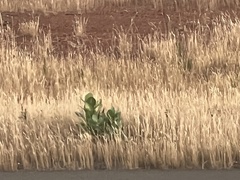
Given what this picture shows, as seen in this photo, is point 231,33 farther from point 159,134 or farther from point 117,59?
point 159,134

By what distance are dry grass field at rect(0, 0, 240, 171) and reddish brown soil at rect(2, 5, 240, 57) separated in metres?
0.03

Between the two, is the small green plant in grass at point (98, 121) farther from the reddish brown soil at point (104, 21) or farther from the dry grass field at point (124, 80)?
the reddish brown soil at point (104, 21)

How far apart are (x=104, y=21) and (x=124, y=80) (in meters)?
4.95

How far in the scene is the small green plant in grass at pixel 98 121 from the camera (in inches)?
274

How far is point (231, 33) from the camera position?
1313cm

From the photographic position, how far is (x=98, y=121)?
23.0 ft

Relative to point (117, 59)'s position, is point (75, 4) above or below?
above

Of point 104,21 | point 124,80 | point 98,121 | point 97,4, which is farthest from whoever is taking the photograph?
point 97,4

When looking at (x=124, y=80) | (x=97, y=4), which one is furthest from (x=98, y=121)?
(x=97, y=4)

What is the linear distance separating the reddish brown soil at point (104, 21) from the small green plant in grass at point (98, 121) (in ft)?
21.0

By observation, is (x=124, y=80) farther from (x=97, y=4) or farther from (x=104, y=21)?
(x=97, y=4)

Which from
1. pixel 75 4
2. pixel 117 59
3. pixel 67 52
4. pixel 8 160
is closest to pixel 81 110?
pixel 8 160

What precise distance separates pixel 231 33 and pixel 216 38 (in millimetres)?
366

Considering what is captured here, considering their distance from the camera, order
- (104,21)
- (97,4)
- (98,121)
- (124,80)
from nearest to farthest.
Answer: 1. (98,121)
2. (124,80)
3. (104,21)
4. (97,4)
